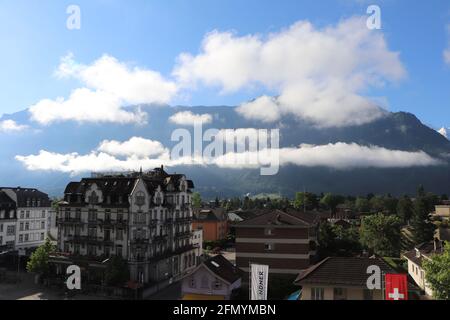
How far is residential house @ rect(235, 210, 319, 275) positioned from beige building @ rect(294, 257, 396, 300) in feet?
52.9

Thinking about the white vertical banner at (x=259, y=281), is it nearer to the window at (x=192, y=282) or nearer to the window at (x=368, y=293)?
the window at (x=368, y=293)

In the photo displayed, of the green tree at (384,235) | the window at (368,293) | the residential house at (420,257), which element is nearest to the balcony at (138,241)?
the window at (368,293)

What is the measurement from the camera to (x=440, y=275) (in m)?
35.4

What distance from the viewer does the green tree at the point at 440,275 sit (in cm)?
3506

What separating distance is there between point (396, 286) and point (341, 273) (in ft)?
32.0

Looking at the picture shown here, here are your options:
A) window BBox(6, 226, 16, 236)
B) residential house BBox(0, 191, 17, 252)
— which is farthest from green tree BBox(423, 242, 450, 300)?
window BBox(6, 226, 16, 236)

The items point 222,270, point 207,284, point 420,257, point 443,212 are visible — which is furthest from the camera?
point 443,212

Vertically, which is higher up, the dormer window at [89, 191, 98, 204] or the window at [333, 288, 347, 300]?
the dormer window at [89, 191, 98, 204]

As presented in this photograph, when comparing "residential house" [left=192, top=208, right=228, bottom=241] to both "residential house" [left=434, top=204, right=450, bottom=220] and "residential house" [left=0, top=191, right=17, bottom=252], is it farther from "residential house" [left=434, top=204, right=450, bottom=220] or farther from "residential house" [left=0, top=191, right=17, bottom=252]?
"residential house" [left=434, top=204, right=450, bottom=220]

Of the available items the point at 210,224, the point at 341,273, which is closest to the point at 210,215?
the point at 210,224

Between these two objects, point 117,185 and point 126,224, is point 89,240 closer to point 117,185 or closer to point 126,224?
point 126,224

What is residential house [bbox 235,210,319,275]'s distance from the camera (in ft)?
172
